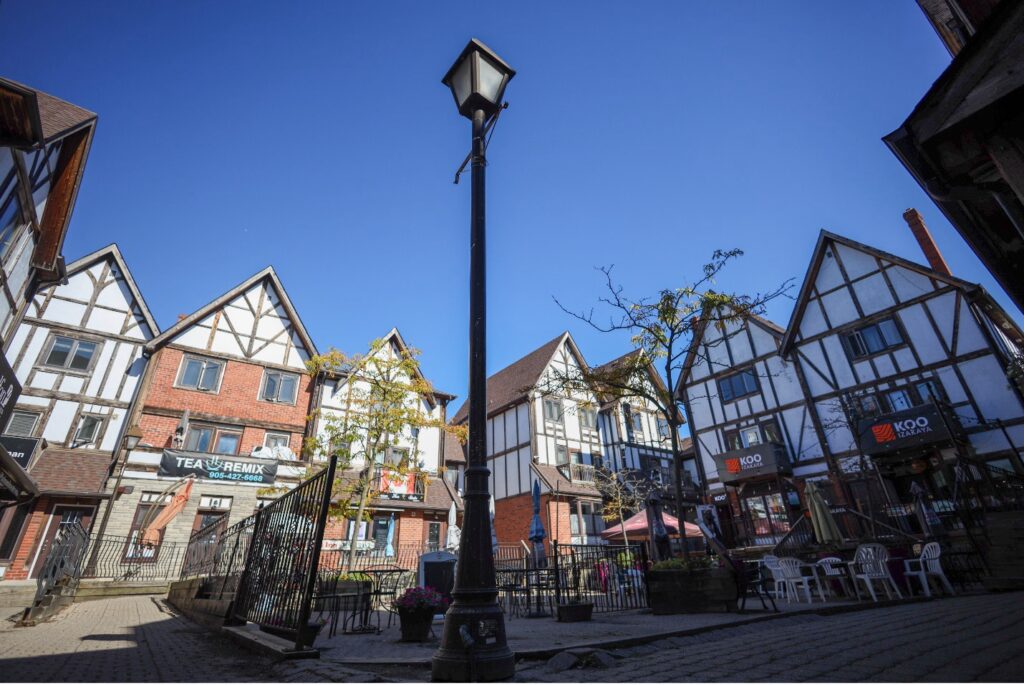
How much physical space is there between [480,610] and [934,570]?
462 inches

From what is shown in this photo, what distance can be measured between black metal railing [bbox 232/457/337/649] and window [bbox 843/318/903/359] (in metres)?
23.0

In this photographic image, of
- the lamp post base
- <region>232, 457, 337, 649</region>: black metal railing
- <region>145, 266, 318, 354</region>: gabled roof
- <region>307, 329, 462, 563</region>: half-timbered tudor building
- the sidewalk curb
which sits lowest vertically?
the sidewalk curb

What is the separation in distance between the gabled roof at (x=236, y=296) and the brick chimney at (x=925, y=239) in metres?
29.4

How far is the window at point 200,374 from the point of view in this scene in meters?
20.0

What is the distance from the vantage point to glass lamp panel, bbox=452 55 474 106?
4.91 metres

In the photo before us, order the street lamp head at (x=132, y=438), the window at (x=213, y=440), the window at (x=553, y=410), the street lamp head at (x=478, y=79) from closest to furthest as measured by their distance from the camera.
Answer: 1. the street lamp head at (x=478, y=79)
2. the street lamp head at (x=132, y=438)
3. the window at (x=213, y=440)
4. the window at (x=553, y=410)

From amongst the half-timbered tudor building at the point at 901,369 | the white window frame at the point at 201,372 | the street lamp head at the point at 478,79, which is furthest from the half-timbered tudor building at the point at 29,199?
the half-timbered tudor building at the point at 901,369

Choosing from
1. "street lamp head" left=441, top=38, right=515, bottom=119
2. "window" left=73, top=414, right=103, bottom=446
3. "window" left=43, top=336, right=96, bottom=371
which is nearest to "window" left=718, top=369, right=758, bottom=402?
"street lamp head" left=441, top=38, right=515, bottom=119

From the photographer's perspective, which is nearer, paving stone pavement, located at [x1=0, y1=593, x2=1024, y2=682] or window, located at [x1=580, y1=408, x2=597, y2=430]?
paving stone pavement, located at [x1=0, y1=593, x2=1024, y2=682]

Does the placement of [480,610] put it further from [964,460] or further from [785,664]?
[964,460]

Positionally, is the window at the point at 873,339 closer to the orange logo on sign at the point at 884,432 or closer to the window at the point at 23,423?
the orange logo on sign at the point at 884,432

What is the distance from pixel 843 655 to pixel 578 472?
24.3 meters

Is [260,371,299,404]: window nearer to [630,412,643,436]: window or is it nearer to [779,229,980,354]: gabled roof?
[630,412,643,436]: window

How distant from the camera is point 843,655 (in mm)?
3605
